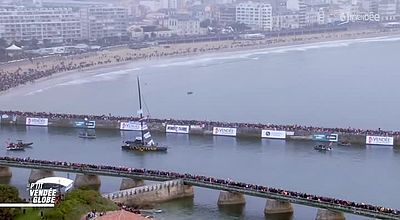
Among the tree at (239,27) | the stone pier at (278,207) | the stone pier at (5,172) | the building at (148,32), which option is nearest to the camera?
the stone pier at (278,207)

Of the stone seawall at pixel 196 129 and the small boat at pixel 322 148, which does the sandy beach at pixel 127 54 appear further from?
the small boat at pixel 322 148

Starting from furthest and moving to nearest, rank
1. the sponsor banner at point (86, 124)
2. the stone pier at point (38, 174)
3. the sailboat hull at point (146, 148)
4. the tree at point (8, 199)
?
the sponsor banner at point (86, 124)
the sailboat hull at point (146, 148)
the stone pier at point (38, 174)
the tree at point (8, 199)

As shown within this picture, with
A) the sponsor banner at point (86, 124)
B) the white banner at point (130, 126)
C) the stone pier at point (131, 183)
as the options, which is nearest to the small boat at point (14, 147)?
the sponsor banner at point (86, 124)

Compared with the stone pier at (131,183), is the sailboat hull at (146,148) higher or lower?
lower

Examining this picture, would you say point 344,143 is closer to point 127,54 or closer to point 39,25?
point 127,54

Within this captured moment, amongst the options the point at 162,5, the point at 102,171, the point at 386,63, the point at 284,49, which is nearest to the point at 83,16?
the point at 284,49

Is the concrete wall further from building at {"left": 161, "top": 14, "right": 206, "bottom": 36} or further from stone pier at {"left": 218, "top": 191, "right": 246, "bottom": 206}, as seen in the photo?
building at {"left": 161, "top": 14, "right": 206, "bottom": 36}

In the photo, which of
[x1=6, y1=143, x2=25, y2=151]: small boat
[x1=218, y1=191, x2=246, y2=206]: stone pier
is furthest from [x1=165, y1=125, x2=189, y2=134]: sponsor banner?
[x1=218, y1=191, x2=246, y2=206]: stone pier
